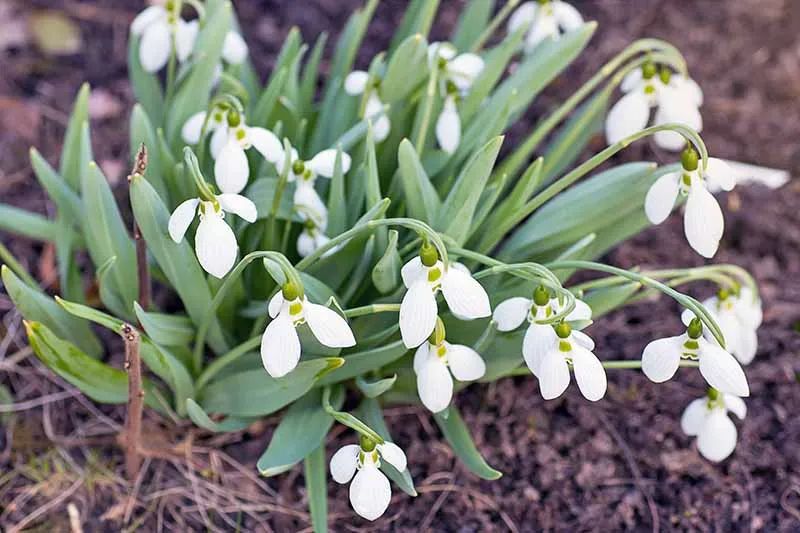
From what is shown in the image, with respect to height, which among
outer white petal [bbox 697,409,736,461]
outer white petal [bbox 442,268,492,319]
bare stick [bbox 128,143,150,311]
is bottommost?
outer white petal [bbox 697,409,736,461]

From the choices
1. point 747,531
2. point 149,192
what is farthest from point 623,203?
point 149,192

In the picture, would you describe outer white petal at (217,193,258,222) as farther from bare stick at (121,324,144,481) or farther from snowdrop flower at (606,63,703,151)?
snowdrop flower at (606,63,703,151)

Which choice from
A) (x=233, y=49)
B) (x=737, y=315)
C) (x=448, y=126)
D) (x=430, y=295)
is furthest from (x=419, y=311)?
(x=233, y=49)

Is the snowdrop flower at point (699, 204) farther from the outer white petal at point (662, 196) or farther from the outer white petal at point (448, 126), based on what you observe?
the outer white petal at point (448, 126)

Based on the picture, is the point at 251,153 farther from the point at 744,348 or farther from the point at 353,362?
the point at 744,348

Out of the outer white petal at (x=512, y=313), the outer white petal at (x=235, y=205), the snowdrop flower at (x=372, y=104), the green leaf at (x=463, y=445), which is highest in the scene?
the outer white petal at (x=235, y=205)

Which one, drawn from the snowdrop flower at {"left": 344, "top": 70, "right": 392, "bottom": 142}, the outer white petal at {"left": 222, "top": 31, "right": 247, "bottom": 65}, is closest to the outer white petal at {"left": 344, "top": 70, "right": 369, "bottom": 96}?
the snowdrop flower at {"left": 344, "top": 70, "right": 392, "bottom": 142}

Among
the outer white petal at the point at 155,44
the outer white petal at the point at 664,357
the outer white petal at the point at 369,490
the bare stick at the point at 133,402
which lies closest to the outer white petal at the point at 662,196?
the outer white petal at the point at 664,357
